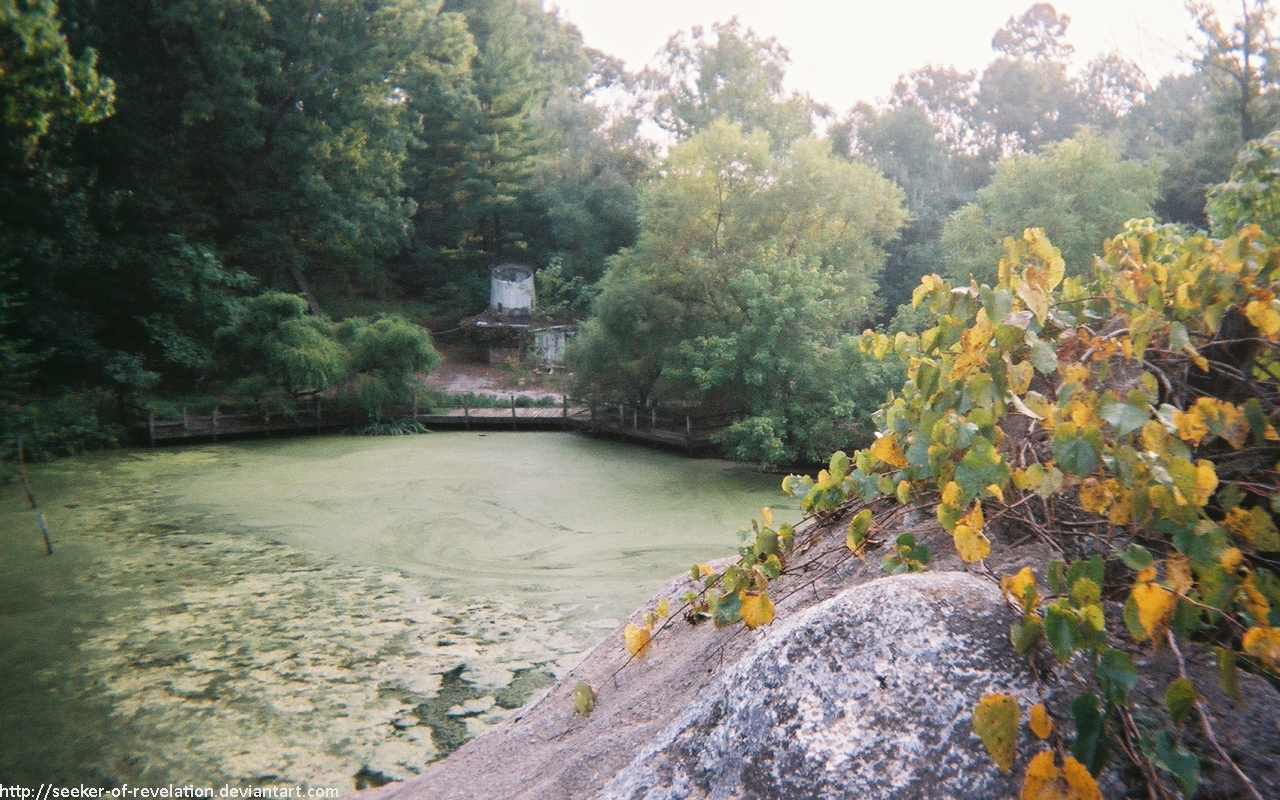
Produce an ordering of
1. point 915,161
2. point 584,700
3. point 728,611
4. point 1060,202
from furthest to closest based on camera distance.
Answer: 1. point 915,161
2. point 1060,202
3. point 584,700
4. point 728,611

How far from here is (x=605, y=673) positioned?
217 cm

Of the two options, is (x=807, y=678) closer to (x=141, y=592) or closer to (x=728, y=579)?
(x=728, y=579)

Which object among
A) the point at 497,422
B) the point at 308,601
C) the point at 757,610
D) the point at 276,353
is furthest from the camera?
the point at 497,422

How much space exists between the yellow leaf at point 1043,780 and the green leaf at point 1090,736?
38 millimetres

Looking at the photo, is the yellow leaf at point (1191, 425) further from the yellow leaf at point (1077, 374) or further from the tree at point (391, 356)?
the tree at point (391, 356)

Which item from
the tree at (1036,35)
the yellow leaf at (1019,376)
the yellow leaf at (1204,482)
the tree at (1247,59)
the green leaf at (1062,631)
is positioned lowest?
the green leaf at (1062,631)

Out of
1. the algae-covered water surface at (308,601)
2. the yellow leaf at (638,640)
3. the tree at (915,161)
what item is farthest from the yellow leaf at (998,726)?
the tree at (915,161)

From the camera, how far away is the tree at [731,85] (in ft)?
84.0

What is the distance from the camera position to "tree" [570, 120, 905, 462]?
11969mm

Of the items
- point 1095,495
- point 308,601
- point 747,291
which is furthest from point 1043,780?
point 747,291

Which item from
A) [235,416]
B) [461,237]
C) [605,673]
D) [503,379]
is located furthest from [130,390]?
[605,673]

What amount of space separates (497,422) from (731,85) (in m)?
15.9

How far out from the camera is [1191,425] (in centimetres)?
109

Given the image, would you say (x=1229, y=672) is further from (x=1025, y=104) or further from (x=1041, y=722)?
(x=1025, y=104)
